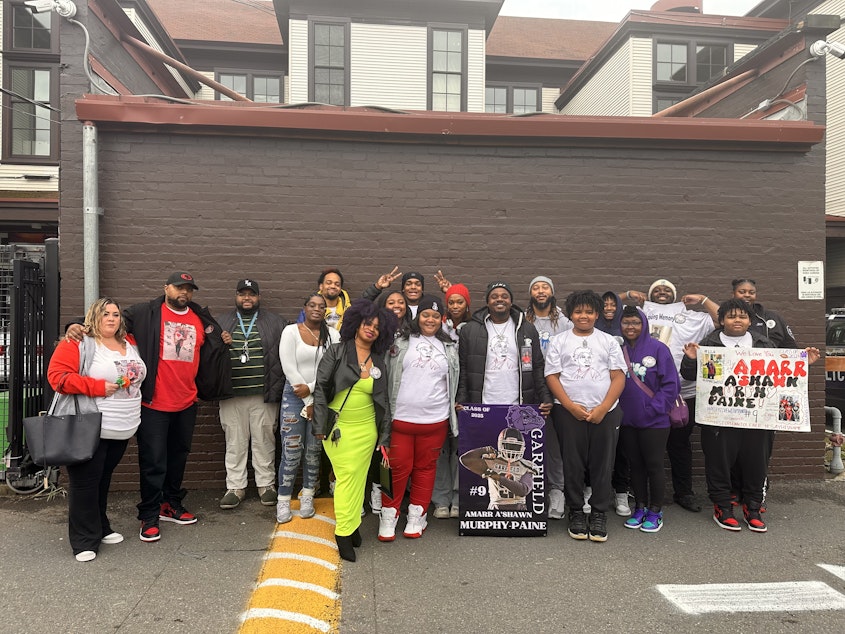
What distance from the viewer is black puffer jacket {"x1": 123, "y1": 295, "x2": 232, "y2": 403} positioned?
416 centimetres

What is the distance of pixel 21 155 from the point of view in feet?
42.5

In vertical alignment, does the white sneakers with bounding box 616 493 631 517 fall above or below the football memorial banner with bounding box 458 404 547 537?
below

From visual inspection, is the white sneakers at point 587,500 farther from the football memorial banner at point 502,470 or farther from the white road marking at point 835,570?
the white road marking at point 835,570

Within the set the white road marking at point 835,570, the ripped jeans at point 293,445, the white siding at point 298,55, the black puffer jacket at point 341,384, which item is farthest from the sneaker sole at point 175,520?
the white siding at point 298,55

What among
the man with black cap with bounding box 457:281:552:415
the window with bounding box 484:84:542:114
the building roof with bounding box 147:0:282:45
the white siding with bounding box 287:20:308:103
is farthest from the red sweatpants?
the window with bounding box 484:84:542:114

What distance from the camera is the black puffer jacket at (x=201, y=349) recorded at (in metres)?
4.16

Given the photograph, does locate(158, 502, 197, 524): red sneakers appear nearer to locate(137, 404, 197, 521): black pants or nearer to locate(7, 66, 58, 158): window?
locate(137, 404, 197, 521): black pants

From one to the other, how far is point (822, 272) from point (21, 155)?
1582 cm

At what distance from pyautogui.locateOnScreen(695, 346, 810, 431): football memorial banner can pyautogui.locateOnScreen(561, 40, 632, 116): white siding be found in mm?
13103

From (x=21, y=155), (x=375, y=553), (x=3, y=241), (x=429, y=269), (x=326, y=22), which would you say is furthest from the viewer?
(x=326, y=22)

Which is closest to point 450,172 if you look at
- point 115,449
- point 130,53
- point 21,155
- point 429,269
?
point 429,269

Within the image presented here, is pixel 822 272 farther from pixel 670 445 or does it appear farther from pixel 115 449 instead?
pixel 115 449

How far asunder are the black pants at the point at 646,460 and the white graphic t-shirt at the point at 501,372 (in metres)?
1.00

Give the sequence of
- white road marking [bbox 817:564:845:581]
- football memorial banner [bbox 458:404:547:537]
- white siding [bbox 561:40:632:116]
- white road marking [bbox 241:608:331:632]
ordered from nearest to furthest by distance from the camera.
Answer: white road marking [bbox 241:608:331:632], white road marking [bbox 817:564:845:581], football memorial banner [bbox 458:404:547:537], white siding [bbox 561:40:632:116]
